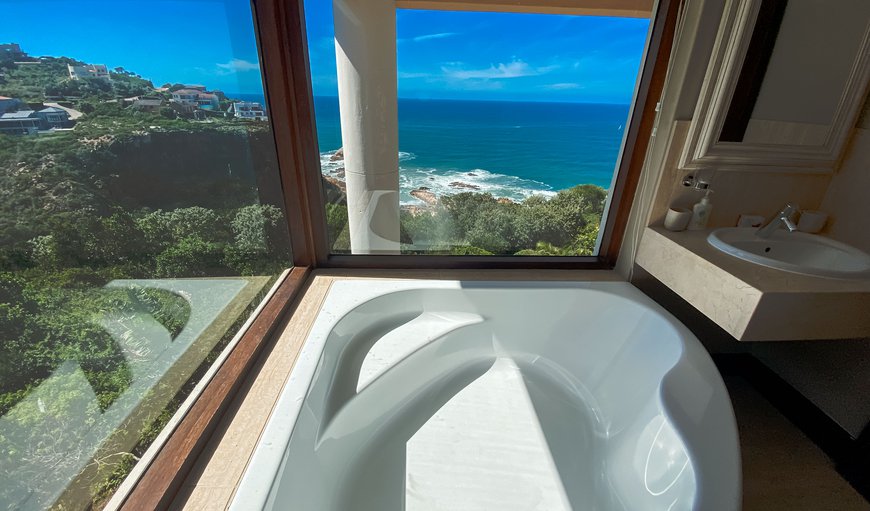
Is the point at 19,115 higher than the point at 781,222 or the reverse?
higher

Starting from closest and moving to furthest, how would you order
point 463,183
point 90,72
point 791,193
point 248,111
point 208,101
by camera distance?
1. point 90,72
2. point 208,101
3. point 248,111
4. point 791,193
5. point 463,183

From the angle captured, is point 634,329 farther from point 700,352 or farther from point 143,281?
point 143,281

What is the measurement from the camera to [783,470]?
1509 mm

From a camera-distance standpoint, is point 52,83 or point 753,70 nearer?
point 52,83

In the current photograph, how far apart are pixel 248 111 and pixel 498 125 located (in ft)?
3.72

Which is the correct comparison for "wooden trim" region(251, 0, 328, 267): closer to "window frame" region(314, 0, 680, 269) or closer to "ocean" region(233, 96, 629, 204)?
"window frame" region(314, 0, 680, 269)

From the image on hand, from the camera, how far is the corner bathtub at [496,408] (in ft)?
3.48

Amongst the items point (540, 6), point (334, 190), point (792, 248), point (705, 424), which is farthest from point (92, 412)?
point (792, 248)

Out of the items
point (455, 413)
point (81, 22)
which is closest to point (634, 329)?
point (455, 413)

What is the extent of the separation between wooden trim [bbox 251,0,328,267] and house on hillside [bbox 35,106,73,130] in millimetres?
954

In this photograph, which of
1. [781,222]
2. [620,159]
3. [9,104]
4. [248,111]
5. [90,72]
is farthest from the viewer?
[620,159]

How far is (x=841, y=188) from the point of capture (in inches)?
65.2

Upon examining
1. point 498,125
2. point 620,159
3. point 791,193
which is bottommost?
point 791,193

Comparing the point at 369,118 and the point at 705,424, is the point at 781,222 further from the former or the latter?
the point at 369,118
